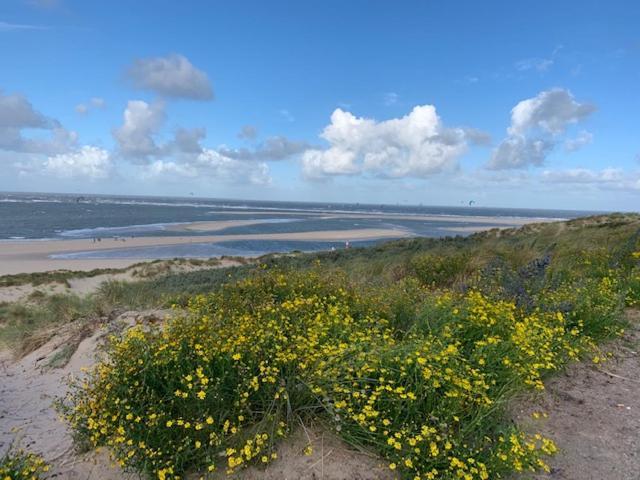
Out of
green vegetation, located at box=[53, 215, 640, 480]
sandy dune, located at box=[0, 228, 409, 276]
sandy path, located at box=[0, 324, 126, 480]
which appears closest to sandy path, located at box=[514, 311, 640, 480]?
green vegetation, located at box=[53, 215, 640, 480]

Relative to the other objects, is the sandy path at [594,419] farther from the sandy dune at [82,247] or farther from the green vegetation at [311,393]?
the sandy dune at [82,247]

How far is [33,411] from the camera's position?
16.1ft

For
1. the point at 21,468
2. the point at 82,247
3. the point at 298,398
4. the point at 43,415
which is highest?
the point at 298,398

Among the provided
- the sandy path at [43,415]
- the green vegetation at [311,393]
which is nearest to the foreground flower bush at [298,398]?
the green vegetation at [311,393]

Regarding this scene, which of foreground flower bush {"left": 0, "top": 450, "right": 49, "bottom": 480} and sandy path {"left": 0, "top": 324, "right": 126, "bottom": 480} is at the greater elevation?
foreground flower bush {"left": 0, "top": 450, "right": 49, "bottom": 480}

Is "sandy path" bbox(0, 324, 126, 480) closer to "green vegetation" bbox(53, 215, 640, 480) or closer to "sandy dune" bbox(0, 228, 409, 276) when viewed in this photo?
"green vegetation" bbox(53, 215, 640, 480)

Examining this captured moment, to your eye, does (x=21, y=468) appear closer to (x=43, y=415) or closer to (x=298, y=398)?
(x=298, y=398)

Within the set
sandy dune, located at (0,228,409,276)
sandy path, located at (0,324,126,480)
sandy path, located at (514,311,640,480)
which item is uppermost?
sandy path, located at (514,311,640,480)

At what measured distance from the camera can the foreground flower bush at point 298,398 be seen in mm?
2902

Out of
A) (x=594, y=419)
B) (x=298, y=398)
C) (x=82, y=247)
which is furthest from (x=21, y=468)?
(x=82, y=247)

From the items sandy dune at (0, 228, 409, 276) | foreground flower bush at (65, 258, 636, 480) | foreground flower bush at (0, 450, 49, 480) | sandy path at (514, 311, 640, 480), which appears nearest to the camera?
foreground flower bush at (0, 450, 49, 480)

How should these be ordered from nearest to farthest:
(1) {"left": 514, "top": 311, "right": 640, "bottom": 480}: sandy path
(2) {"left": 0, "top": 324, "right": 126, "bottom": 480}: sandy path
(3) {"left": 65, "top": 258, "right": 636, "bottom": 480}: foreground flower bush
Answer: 1. (3) {"left": 65, "top": 258, "right": 636, "bottom": 480}: foreground flower bush
2. (1) {"left": 514, "top": 311, "right": 640, "bottom": 480}: sandy path
3. (2) {"left": 0, "top": 324, "right": 126, "bottom": 480}: sandy path

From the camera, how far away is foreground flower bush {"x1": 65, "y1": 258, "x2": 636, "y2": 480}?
2.90m

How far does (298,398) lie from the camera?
3.41m
